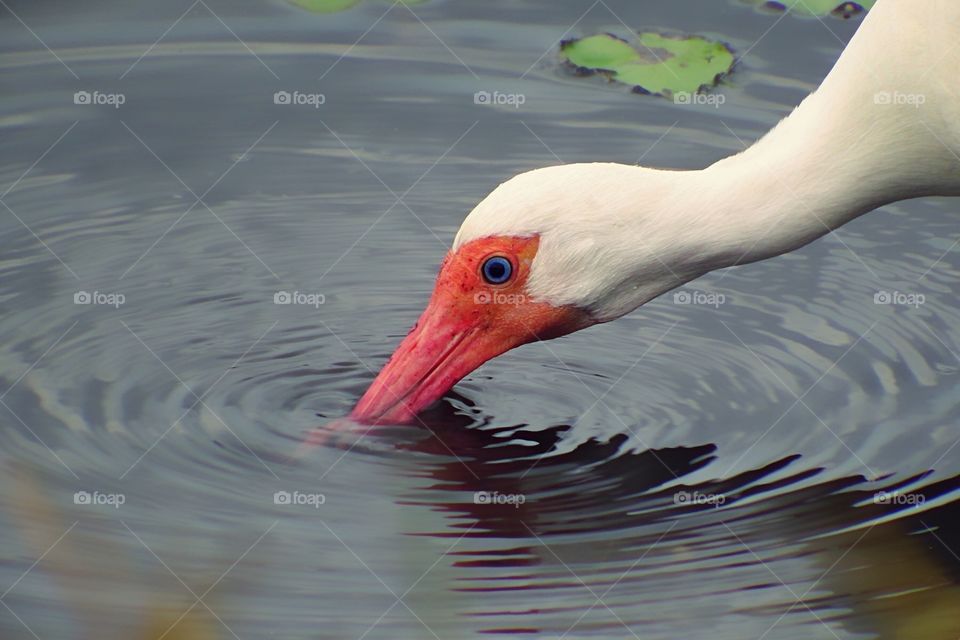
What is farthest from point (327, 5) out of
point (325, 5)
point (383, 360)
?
point (383, 360)

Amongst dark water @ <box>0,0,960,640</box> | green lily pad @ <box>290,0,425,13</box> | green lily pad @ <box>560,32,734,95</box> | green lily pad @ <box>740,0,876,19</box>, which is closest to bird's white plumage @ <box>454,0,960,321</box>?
dark water @ <box>0,0,960,640</box>

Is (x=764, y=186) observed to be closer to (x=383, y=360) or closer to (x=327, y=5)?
Result: (x=383, y=360)

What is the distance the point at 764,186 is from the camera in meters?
4.30

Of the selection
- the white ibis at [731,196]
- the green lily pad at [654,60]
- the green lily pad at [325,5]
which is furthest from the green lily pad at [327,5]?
the white ibis at [731,196]

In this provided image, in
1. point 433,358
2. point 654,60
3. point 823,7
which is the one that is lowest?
point 433,358

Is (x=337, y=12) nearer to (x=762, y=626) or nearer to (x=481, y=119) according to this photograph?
(x=481, y=119)

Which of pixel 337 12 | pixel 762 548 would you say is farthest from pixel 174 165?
pixel 762 548

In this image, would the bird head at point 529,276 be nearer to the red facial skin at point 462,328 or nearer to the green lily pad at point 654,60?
the red facial skin at point 462,328

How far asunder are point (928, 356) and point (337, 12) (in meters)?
3.53

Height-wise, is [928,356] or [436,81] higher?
[436,81]

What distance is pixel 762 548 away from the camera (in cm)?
419

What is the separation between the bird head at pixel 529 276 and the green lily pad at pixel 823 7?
3487mm

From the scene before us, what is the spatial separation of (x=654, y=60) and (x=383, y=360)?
8.58 ft

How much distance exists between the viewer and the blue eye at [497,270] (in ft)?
14.3
